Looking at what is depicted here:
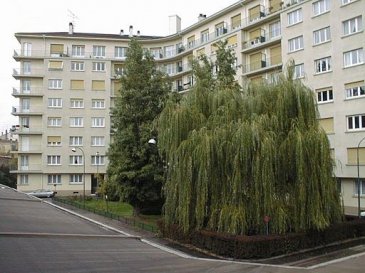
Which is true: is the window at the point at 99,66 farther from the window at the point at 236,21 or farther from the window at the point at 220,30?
the window at the point at 236,21

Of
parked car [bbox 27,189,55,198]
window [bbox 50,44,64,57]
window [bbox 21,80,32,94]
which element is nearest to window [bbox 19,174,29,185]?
parked car [bbox 27,189,55,198]

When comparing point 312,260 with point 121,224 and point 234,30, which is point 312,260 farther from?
point 234,30

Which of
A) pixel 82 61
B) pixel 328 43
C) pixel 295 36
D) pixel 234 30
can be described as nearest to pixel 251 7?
pixel 234 30

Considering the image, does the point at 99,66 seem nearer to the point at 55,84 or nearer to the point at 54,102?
the point at 55,84

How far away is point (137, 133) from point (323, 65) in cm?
1833

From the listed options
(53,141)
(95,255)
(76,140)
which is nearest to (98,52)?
(76,140)

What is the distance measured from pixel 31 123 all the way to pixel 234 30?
29.9 metres

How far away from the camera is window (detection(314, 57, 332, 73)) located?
129 feet

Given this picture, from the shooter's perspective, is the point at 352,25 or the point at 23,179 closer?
the point at 352,25

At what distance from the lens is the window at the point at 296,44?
4205 centimetres

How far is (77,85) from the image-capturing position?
62.7 meters

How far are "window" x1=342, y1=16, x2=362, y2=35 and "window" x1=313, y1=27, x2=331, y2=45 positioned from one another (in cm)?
160

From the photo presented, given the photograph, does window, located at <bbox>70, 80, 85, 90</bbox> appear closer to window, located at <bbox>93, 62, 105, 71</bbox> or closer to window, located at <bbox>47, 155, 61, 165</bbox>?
window, located at <bbox>93, 62, 105, 71</bbox>

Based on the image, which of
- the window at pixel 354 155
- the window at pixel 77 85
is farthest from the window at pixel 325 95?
the window at pixel 77 85
